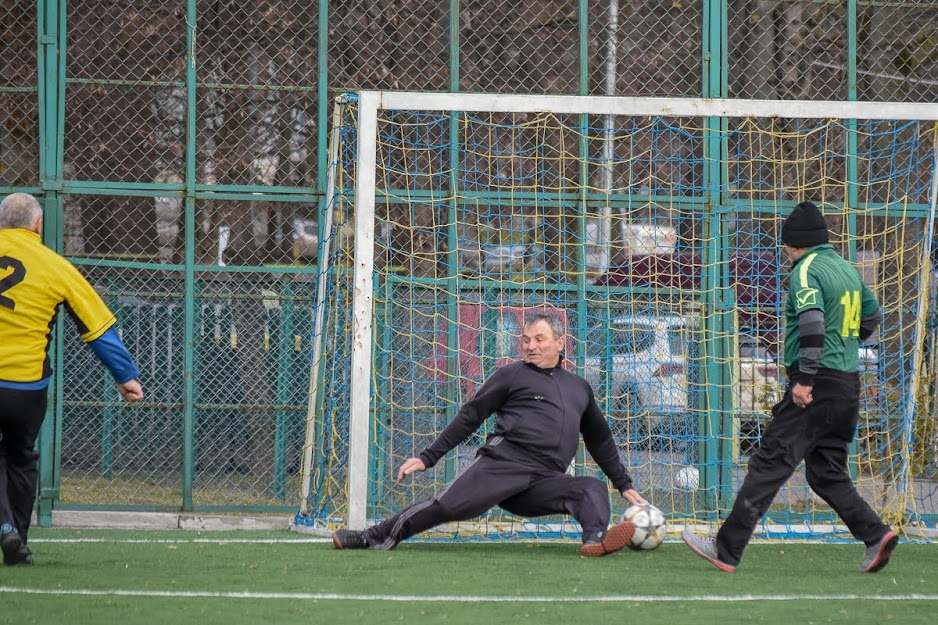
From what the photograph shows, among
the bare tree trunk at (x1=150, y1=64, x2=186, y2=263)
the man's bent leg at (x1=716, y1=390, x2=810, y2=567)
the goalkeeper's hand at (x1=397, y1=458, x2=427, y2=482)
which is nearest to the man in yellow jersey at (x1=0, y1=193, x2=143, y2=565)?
the goalkeeper's hand at (x1=397, y1=458, x2=427, y2=482)

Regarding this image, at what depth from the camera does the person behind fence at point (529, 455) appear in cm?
786

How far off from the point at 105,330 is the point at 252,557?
1504 mm

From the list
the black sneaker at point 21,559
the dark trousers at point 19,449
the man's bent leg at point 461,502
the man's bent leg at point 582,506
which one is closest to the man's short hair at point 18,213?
the dark trousers at point 19,449

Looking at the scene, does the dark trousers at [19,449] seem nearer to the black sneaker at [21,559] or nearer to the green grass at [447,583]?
the black sneaker at [21,559]

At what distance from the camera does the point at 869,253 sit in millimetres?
10562

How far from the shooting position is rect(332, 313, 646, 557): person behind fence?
7863 millimetres

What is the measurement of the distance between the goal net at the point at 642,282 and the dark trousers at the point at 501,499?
1572mm

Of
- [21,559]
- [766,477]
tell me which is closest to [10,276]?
[21,559]

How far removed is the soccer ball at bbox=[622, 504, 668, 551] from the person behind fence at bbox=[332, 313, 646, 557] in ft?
0.31

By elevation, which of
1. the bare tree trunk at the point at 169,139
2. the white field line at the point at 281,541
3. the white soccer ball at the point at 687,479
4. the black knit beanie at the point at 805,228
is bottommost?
the white field line at the point at 281,541

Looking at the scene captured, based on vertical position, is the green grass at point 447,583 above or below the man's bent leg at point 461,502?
below

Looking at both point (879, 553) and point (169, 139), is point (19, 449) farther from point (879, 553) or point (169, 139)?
point (879, 553)

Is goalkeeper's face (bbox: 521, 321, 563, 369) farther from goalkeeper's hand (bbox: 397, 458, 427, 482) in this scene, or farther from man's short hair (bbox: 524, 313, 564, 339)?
goalkeeper's hand (bbox: 397, 458, 427, 482)

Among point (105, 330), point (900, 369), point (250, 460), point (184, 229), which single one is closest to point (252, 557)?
point (105, 330)
